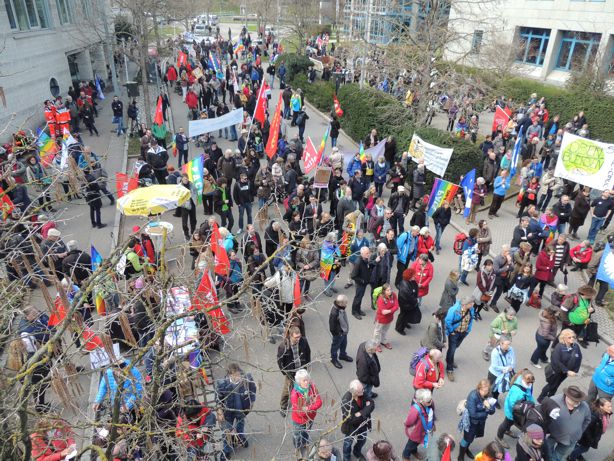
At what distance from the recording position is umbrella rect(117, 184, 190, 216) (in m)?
10.1

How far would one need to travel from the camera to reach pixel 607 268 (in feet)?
32.2

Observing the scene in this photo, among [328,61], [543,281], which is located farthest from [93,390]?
[328,61]

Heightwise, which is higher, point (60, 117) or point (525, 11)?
point (525, 11)

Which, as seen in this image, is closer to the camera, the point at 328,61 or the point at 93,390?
the point at 93,390

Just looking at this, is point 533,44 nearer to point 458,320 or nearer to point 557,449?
point 458,320

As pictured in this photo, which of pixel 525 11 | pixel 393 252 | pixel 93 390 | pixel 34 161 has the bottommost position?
pixel 93 390

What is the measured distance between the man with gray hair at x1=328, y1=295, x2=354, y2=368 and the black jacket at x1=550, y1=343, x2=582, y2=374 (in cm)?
324

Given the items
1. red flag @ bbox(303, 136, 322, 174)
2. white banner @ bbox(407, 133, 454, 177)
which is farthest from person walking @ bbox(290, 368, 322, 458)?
white banner @ bbox(407, 133, 454, 177)

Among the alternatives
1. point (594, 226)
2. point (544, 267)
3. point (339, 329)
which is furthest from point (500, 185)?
point (339, 329)

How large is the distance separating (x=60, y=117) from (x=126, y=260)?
456 inches

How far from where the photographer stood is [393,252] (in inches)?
438

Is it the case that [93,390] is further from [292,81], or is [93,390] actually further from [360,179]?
[292,81]

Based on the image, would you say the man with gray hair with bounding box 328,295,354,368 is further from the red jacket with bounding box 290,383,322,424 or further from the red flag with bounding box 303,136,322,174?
the red flag with bounding box 303,136,322,174

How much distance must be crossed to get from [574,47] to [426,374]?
31145 millimetres
